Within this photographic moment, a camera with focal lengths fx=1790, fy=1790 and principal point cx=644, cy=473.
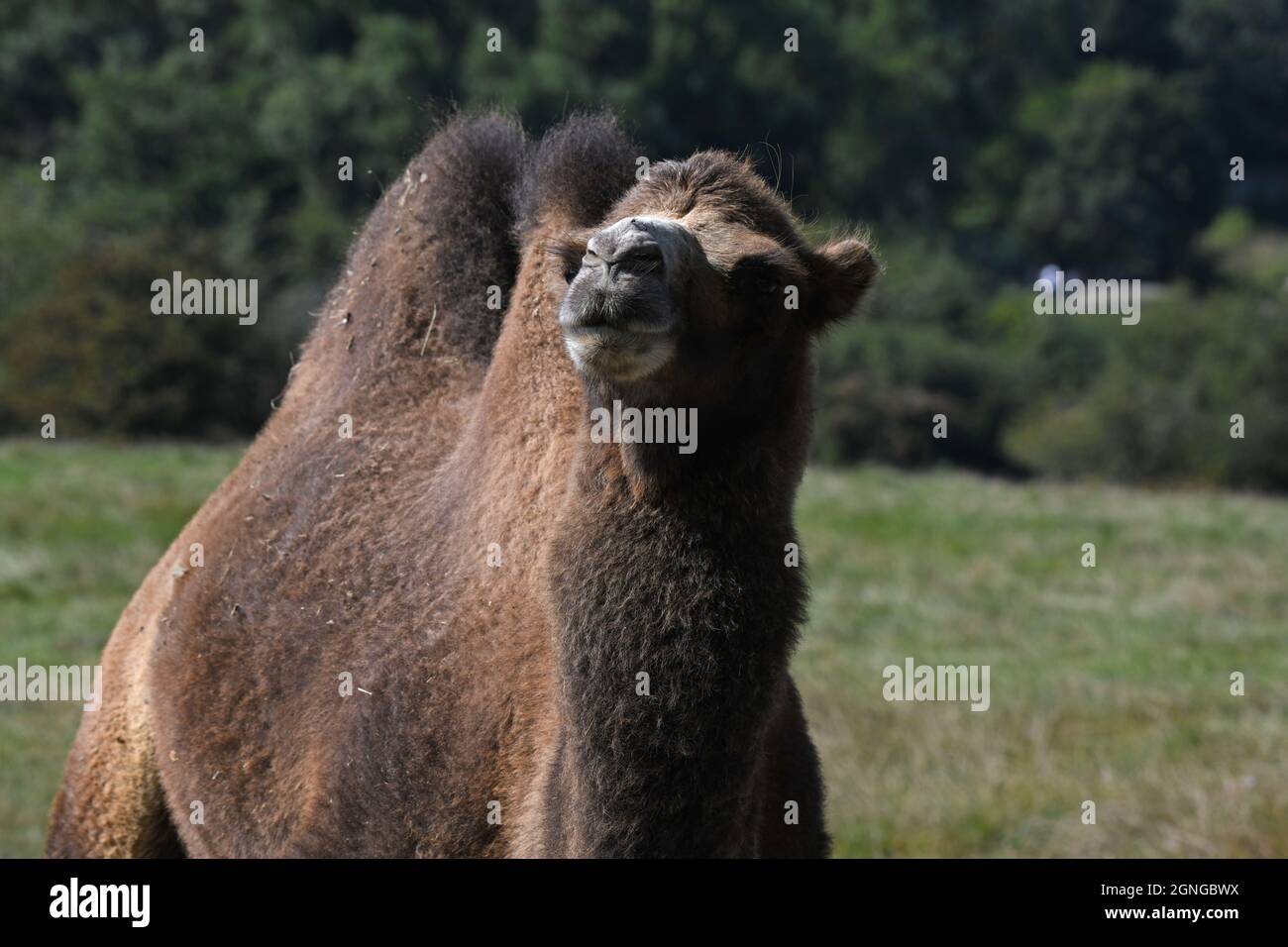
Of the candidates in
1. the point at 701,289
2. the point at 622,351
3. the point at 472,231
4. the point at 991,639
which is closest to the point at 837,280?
the point at 701,289

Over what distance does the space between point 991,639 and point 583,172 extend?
36.4 feet

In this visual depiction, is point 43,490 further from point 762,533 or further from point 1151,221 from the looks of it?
point 1151,221

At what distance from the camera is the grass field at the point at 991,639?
10250mm

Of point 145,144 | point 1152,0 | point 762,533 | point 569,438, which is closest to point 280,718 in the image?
point 569,438

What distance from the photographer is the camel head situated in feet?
13.1

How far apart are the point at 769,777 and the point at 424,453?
1.63m

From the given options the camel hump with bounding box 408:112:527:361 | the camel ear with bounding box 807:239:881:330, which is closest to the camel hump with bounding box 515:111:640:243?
the camel hump with bounding box 408:112:527:361

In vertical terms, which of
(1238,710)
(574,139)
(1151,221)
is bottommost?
(1238,710)

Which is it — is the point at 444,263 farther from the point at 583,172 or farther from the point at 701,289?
the point at 701,289

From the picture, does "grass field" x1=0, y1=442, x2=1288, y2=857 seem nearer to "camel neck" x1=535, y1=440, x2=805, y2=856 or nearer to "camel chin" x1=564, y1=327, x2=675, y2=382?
"camel neck" x1=535, y1=440, x2=805, y2=856

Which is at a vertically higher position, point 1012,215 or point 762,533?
point 1012,215

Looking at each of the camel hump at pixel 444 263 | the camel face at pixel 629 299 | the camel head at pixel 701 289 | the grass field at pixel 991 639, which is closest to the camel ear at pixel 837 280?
the camel head at pixel 701 289

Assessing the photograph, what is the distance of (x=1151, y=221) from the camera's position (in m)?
77.4

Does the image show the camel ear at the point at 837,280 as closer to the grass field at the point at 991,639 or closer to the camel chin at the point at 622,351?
the camel chin at the point at 622,351
